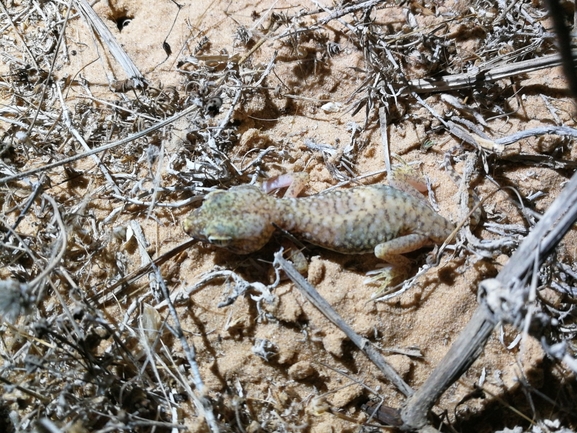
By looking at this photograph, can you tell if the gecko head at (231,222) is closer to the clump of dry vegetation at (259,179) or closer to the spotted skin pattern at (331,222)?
the spotted skin pattern at (331,222)

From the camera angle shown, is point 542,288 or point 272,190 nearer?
point 542,288

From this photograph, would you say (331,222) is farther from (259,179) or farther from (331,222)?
(259,179)

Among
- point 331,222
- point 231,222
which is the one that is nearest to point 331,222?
point 331,222

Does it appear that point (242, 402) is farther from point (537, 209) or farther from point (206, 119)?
point (537, 209)

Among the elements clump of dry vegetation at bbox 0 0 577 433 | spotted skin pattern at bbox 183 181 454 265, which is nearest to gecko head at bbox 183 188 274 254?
spotted skin pattern at bbox 183 181 454 265

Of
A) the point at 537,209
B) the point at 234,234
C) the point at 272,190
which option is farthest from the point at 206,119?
the point at 537,209

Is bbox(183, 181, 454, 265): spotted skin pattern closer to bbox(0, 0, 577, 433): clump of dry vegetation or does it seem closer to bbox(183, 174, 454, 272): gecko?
bbox(183, 174, 454, 272): gecko
